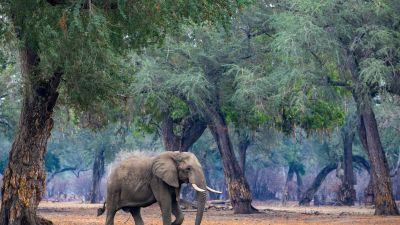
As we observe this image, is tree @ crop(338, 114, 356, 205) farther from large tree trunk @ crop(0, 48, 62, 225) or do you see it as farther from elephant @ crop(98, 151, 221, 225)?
large tree trunk @ crop(0, 48, 62, 225)

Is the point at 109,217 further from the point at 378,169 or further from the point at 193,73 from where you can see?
the point at 378,169

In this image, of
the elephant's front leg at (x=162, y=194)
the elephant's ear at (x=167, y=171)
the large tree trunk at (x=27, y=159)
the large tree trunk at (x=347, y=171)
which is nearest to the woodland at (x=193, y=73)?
the large tree trunk at (x=27, y=159)

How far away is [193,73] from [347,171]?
2607cm

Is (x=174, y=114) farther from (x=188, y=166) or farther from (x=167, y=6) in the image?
(x=167, y=6)

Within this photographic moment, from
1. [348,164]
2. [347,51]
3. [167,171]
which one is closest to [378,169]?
[347,51]

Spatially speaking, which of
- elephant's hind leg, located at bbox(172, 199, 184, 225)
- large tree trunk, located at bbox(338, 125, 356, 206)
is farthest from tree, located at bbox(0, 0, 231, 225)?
large tree trunk, located at bbox(338, 125, 356, 206)

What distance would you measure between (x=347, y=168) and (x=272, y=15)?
2624 cm

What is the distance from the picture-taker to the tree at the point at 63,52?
17.3 metres

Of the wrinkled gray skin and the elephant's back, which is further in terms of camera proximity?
the elephant's back

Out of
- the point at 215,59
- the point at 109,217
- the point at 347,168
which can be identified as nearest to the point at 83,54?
the point at 109,217

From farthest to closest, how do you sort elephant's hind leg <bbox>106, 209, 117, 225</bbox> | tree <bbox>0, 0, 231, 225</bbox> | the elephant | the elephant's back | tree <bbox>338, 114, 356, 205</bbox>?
1. tree <bbox>338, 114, 356, 205</bbox>
2. elephant's hind leg <bbox>106, 209, 117, 225</bbox>
3. the elephant's back
4. the elephant
5. tree <bbox>0, 0, 231, 225</bbox>

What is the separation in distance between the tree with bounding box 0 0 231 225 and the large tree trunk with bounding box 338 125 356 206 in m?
36.3

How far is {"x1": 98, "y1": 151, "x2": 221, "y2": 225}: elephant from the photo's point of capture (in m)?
20.7

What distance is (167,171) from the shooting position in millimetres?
20844
